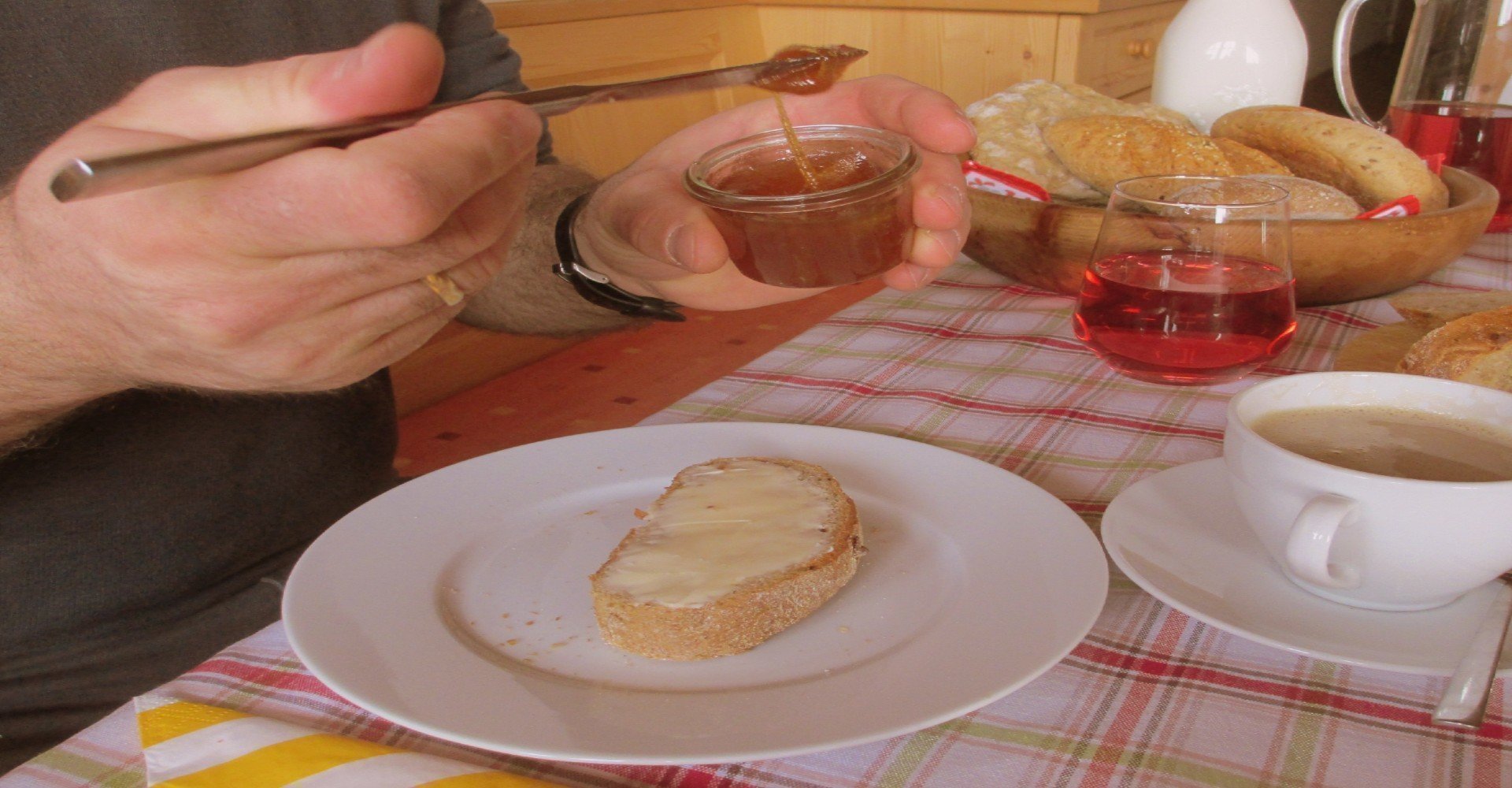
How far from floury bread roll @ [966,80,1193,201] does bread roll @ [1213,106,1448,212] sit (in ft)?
0.33

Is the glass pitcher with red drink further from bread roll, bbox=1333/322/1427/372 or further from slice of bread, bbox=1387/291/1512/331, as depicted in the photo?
bread roll, bbox=1333/322/1427/372

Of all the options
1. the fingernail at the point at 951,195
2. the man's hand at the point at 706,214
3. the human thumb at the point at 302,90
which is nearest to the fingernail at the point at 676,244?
the man's hand at the point at 706,214

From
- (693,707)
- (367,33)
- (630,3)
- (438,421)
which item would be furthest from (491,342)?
(693,707)

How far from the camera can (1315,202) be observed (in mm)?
1155

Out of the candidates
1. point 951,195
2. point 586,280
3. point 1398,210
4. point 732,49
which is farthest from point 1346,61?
point 732,49

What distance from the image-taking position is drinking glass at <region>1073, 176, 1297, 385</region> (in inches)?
38.8

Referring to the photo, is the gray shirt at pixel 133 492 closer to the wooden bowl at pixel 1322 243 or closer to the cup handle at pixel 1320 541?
the wooden bowl at pixel 1322 243

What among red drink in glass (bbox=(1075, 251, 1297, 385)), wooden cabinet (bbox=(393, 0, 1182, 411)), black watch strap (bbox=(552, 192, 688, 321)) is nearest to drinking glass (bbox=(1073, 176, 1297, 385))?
red drink in glass (bbox=(1075, 251, 1297, 385))

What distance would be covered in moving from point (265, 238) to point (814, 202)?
1.31 ft

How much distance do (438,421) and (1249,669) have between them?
2528 mm

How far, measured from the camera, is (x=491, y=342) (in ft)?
10.2

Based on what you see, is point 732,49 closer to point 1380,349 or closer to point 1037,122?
point 1037,122

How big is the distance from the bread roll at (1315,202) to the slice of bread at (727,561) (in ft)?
2.33

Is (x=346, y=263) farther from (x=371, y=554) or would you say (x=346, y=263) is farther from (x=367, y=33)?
(x=367, y=33)
